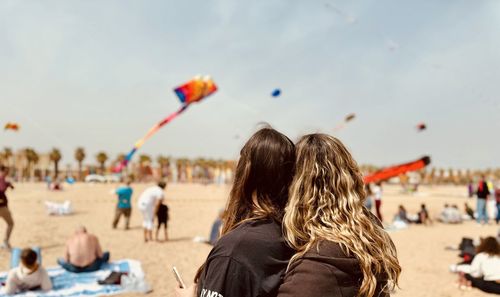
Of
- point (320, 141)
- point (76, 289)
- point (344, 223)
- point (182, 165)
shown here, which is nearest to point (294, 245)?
point (344, 223)

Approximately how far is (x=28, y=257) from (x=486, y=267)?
6.23 m

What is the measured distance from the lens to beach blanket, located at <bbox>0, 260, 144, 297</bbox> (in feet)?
18.5

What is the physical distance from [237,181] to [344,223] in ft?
1.48

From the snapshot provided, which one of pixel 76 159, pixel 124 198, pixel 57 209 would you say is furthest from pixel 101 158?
pixel 124 198

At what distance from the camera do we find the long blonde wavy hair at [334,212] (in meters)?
1.51

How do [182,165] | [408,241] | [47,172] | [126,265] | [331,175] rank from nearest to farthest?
[331,175]
[126,265]
[408,241]
[47,172]
[182,165]

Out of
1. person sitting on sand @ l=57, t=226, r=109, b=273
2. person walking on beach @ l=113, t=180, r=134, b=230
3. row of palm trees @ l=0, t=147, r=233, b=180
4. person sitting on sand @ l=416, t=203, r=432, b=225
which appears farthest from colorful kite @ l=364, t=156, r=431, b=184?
row of palm trees @ l=0, t=147, r=233, b=180

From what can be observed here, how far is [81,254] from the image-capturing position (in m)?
6.77

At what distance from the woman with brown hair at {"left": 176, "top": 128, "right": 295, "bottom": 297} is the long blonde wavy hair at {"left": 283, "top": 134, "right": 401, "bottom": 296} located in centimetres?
5

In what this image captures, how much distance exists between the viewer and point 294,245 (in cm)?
150

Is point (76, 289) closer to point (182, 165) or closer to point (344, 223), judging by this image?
point (344, 223)

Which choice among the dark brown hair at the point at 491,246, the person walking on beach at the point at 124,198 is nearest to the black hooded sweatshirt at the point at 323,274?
the dark brown hair at the point at 491,246

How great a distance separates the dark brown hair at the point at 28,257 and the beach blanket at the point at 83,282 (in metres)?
0.43

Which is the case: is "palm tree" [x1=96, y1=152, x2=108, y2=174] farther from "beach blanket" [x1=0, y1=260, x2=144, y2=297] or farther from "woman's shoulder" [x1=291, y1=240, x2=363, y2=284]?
"woman's shoulder" [x1=291, y1=240, x2=363, y2=284]
